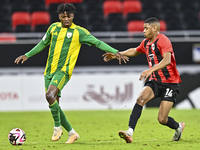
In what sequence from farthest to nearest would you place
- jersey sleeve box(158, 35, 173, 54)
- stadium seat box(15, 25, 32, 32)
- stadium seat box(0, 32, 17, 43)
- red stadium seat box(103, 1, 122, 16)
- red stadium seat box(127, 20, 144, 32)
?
1. red stadium seat box(103, 1, 122, 16)
2. red stadium seat box(127, 20, 144, 32)
3. stadium seat box(15, 25, 32, 32)
4. stadium seat box(0, 32, 17, 43)
5. jersey sleeve box(158, 35, 173, 54)

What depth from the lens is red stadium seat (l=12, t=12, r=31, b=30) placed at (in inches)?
608

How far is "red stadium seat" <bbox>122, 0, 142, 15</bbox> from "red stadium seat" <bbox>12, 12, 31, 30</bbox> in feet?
13.3

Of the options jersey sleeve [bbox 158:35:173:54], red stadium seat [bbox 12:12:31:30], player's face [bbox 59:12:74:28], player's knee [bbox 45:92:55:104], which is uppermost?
player's face [bbox 59:12:74:28]

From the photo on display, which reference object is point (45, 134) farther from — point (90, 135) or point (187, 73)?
point (187, 73)

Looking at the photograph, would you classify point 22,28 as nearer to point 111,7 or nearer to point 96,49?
point 96,49

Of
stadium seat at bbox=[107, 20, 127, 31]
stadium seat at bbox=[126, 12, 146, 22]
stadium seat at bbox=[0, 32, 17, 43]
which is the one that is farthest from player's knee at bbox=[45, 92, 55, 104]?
stadium seat at bbox=[126, 12, 146, 22]

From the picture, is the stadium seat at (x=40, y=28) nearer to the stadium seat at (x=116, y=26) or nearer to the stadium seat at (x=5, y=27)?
the stadium seat at (x=5, y=27)

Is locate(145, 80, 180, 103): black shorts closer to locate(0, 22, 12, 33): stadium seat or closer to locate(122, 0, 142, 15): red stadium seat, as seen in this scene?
locate(0, 22, 12, 33): stadium seat

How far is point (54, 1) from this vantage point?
16.6m

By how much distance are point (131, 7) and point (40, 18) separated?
3872mm

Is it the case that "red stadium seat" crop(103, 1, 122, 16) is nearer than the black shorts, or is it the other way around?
the black shorts

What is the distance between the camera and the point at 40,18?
15.5m

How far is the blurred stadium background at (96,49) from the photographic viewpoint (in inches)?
510

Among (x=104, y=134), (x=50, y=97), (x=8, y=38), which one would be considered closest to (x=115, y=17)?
(x=8, y=38)
